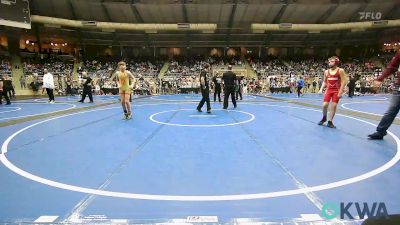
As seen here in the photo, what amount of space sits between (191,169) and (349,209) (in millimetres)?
2270

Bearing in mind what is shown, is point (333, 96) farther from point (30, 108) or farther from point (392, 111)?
point (30, 108)

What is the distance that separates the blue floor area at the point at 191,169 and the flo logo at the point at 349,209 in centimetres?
10

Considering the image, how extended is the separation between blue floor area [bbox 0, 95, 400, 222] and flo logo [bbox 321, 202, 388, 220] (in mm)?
102

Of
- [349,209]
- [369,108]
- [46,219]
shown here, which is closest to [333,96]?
[349,209]

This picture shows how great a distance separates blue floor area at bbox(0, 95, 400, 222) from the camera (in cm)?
314

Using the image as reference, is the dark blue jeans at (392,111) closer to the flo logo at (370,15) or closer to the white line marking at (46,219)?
the white line marking at (46,219)

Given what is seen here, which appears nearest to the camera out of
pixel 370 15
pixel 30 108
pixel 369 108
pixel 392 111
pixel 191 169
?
pixel 191 169

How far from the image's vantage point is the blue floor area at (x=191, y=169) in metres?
3.14

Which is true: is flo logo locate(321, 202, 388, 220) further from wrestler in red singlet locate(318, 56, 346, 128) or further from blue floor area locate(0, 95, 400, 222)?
wrestler in red singlet locate(318, 56, 346, 128)

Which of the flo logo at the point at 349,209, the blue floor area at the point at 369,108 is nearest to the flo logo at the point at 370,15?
the blue floor area at the point at 369,108

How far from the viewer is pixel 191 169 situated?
4.46 meters

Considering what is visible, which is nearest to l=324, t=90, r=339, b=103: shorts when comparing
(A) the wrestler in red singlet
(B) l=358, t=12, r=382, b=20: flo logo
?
(A) the wrestler in red singlet

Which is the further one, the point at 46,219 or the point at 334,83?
the point at 334,83

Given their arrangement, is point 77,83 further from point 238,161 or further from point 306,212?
point 306,212
